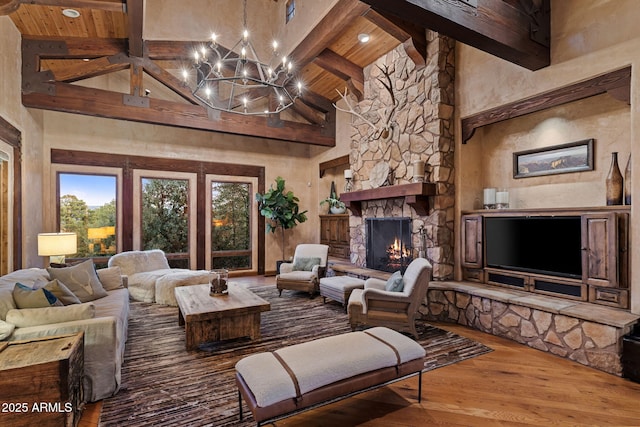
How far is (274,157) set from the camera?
27.3ft

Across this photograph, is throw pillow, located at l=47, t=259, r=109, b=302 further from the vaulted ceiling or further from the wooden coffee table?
the vaulted ceiling

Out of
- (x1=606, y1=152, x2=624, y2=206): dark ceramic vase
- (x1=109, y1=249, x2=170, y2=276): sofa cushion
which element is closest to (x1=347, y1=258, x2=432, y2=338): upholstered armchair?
(x1=606, y1=152, x2=624, y2=206): dark ceramic vase

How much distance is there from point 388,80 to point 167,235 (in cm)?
569

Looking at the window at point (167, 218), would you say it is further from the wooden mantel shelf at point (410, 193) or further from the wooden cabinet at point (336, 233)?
the wooden mantel shelf at point (410, 193)

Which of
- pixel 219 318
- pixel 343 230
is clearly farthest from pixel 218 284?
pixel 343 230

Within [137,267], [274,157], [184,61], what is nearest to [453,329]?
[137,267]

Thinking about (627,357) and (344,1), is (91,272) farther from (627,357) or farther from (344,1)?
(627,357)

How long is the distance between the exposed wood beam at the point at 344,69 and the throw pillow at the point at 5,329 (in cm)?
542

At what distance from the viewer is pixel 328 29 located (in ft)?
15.3

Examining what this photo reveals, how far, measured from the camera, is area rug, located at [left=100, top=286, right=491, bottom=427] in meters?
2.33

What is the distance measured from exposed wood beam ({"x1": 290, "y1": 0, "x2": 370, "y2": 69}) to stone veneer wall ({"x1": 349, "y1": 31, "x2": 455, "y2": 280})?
1.22 meters

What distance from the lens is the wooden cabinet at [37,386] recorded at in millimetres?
1822

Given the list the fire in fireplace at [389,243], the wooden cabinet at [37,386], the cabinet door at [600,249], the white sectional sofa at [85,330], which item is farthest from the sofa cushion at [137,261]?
the cabinet door at [600,249]

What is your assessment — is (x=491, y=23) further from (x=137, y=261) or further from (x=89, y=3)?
(x=137, y=261)
